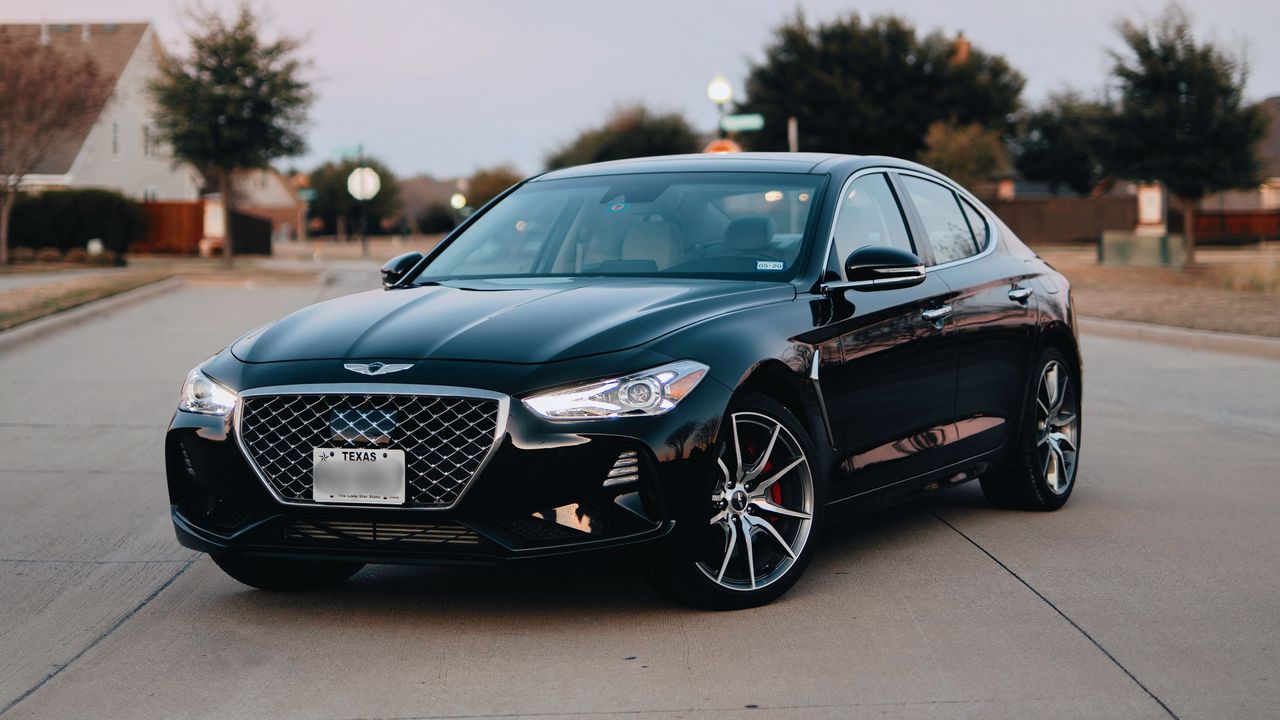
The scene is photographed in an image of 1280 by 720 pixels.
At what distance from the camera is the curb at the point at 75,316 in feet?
49.8

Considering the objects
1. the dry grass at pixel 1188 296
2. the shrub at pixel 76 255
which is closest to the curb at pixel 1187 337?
the dry grass at pixel 1188 296

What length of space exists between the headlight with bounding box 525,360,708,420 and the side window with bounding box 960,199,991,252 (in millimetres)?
2774

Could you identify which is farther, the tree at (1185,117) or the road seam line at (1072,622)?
the tree at (1185,117)

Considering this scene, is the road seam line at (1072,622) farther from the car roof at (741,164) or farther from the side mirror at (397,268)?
the side mirror at (397,268)

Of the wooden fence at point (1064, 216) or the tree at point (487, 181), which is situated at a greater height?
the tree at point (487, 181)

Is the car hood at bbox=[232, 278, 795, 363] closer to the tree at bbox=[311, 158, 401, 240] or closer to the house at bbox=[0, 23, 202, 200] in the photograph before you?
the house at bbox=[0, 23, 202, 200]

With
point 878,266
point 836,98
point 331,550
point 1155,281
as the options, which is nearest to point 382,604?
point 331,550

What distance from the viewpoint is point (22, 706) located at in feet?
14.0

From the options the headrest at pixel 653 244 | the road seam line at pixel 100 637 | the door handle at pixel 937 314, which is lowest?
the road seam line at pixel 100 637

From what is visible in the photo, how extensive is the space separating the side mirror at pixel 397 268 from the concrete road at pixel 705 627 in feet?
4.28

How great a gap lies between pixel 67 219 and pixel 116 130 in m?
15.0

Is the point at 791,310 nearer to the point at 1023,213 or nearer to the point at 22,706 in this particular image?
the point at 22,706

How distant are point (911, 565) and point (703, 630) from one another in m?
1.34

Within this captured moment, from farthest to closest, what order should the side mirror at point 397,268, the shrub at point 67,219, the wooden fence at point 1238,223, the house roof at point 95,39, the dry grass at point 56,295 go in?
the wooden fence at point 1238,223 < the house roof at point 95,39 < the shrub at point 67,219 < the dry grass at point 56,295 < the side mirror at point 397,268
